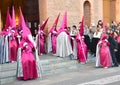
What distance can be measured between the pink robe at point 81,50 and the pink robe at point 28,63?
368 centimetres

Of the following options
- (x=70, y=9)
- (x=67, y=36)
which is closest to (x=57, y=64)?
(x=67, y=36)

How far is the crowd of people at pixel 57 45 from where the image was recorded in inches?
537

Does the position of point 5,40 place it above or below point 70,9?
below

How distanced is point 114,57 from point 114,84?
4460 millimetres

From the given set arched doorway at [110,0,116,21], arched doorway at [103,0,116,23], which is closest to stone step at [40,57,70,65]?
arched doorway at [103,0,116,23]

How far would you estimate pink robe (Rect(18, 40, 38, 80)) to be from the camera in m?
13.5

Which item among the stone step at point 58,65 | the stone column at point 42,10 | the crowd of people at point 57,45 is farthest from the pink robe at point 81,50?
the stone column at point 42,10

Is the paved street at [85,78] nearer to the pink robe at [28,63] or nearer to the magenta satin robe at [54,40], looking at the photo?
the pink robe at [28,63]

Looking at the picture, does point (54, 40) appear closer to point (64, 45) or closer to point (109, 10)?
point (64, 45)

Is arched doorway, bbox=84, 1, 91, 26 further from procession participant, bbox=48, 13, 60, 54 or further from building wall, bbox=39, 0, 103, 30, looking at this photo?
procession participant, bbox=48, 13, 60, 54

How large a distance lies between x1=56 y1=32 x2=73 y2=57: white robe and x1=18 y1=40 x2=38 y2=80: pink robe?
3.30 m

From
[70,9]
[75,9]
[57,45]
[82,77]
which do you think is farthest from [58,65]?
[75,9]

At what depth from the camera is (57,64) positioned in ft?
51.7

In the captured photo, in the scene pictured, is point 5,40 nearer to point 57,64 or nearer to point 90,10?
point 57,64
